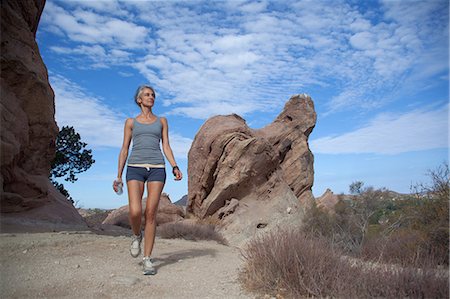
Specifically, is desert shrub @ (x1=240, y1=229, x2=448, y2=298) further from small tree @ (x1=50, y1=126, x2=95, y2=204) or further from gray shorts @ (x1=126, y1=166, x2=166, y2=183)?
small tree @ (x1=50, y1=126, x2=95, y2=204)

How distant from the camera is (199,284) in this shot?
4.20m

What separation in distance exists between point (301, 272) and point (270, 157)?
12.2 metres

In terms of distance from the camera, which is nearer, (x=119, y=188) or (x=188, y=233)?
(x=119, y=188)

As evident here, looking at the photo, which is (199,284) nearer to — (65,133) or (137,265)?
(137,265)

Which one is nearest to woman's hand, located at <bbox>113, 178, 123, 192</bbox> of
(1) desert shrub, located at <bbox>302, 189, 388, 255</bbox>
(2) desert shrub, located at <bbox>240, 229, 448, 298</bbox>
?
(2) desert shrub, located at <bbox>240, 229, 448, 298</bbox>

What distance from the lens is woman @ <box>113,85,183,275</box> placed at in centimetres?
467

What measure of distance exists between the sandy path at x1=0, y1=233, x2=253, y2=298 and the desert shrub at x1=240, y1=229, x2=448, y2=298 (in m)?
0.35

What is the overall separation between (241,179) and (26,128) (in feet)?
28.6

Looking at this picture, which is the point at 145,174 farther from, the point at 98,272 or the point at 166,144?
the point at 98,272

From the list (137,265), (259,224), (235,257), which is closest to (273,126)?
(259,224)

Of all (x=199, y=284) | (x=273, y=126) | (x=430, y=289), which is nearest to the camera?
(x=430, y=289)

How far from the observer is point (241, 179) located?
49.8 ft

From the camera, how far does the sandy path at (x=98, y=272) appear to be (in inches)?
148

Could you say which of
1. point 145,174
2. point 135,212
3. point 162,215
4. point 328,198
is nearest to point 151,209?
point 135,212
